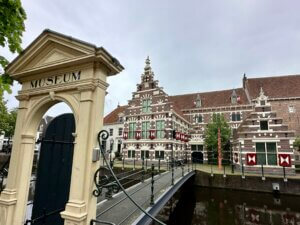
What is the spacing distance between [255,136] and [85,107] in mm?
16751

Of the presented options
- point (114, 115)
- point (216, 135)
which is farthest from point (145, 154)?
point (114, 115)

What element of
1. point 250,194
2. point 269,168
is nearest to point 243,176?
point 250,194

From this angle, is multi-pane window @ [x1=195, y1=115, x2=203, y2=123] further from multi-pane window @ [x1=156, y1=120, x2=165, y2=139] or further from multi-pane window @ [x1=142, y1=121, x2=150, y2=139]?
multi-pane window @ [x1=142, y1=121, x2=150, y2=139]

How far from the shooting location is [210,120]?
23766 mm

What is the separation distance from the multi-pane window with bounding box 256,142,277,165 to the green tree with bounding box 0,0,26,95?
17364 mm

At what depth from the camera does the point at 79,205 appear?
7.82 feet

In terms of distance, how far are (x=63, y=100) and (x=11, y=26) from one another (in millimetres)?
1522

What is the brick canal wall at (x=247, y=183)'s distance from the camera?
12.2 meters

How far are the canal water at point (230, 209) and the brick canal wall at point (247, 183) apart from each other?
43cm

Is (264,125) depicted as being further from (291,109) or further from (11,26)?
(11,26)

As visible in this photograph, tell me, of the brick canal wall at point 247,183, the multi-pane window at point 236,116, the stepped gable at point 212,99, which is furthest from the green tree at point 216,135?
the brick canal wall at point 247,183

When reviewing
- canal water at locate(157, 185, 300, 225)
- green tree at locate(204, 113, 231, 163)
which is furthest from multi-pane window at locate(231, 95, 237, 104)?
canal water at locate(157, 185, 300, 225)

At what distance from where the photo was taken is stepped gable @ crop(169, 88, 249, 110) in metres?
23.9

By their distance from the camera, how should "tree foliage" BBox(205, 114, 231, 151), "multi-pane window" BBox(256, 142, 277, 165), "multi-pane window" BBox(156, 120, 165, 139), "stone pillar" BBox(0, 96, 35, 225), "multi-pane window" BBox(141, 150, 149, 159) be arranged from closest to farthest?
1. "stone pillar" BBox(0, 96, 35, 225)
2. "multi-pane window" BBox(256, 142, 277, 165)
3. "tree foliage" BBox(205, 114, 231, 151)
4. "multi-pane window" BBox(156, 120, 165, 139)
5. "multi-pane window" BBox(141, 150, 149, 159)
